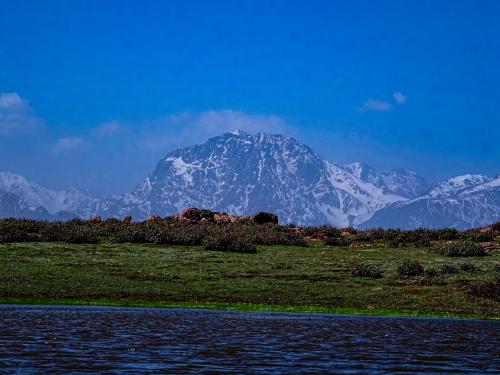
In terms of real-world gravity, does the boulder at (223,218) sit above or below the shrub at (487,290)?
above

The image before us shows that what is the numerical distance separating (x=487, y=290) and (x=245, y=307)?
1113cm

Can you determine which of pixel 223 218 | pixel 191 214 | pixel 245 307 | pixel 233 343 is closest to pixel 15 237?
pixel 245 307

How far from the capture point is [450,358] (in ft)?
59.9

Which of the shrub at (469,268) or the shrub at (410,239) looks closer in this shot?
the shrub at (469,268)

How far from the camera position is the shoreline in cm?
3241

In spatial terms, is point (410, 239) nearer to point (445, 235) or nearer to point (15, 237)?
point (445, 235)

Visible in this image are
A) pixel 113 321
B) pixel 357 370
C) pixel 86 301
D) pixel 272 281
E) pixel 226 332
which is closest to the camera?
pixel 357 370

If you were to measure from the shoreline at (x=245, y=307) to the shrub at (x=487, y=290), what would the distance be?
3.69 meters

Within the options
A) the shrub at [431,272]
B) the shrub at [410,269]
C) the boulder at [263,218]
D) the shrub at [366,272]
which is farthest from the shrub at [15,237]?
the shrub at [431,272]

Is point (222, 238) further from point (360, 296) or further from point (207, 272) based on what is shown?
point (360, 296)

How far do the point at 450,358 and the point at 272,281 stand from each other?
22.2m

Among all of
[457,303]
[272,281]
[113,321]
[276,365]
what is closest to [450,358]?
[276,365]

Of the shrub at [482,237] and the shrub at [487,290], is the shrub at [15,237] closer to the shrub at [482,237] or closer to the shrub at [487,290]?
the shrub at [487,290]

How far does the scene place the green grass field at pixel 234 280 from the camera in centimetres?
3488
